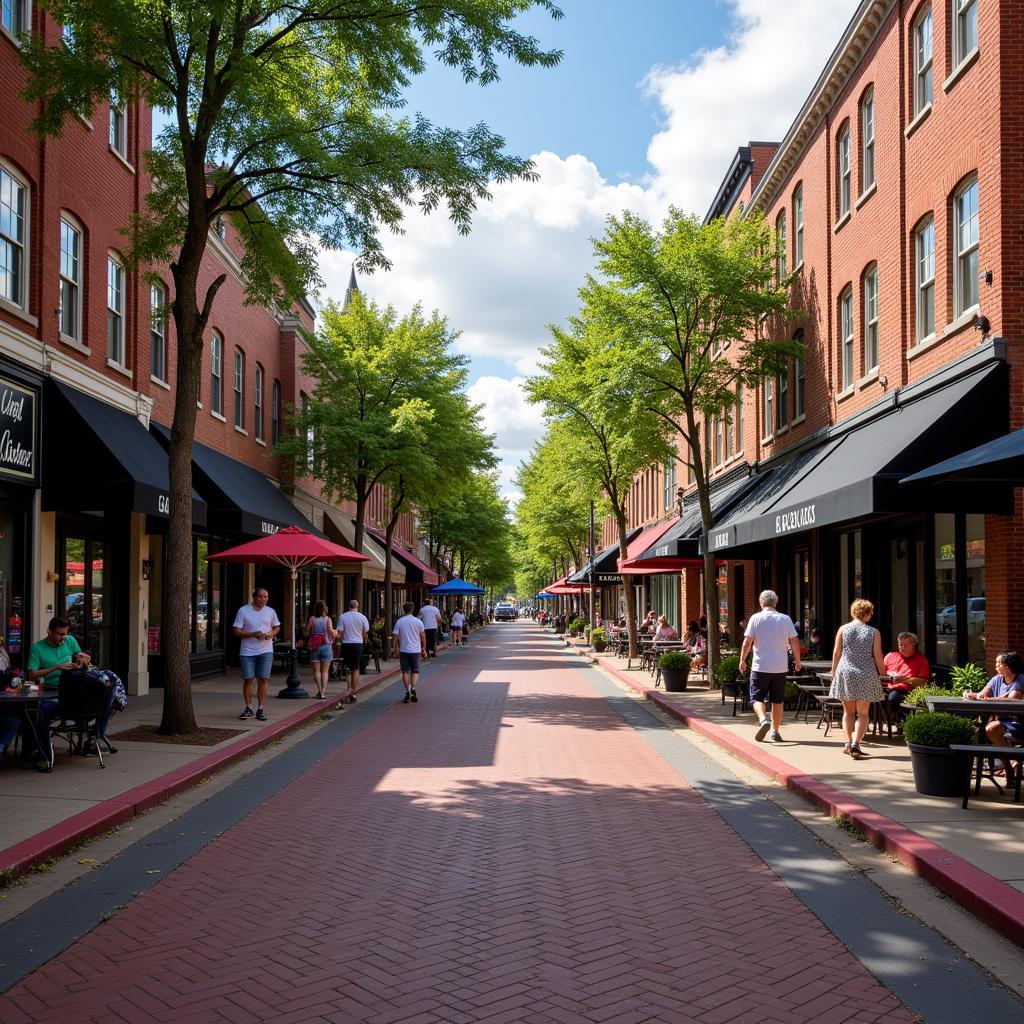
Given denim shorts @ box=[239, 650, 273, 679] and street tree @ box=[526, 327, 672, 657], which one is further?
street tree @ box=[526, 327, 672, 657]

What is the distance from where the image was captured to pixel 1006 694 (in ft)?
32.8

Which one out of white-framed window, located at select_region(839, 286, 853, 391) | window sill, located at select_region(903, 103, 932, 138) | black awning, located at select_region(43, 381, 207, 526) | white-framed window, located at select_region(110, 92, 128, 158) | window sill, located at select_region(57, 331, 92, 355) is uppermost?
white-framed window, located at select_region(110, 92, 128, 158)

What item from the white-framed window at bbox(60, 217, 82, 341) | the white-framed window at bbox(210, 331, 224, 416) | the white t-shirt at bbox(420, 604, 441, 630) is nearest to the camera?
the white-framed window at bbox(60, 217, 82, 341)

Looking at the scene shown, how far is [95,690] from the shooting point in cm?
1046

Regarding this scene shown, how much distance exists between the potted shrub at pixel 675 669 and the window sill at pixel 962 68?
10640mm

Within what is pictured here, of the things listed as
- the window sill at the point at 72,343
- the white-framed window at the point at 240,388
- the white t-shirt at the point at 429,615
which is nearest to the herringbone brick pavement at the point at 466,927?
the window sill at the point at 72,343

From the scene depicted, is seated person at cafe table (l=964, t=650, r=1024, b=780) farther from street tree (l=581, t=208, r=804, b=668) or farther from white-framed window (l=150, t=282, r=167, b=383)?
white-framed window (l=150, t=282, r=167, b=383)

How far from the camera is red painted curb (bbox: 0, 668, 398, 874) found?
6.83 m

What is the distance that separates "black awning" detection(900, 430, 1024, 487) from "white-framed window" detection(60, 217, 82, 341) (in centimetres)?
1264

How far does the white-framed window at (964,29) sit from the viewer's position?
13.8m

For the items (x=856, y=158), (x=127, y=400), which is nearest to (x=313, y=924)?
(x=127, y=400)

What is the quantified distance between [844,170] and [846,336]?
3.31m

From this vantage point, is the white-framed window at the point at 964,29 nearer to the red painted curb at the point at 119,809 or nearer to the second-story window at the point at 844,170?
the second-story window at the point at 844,170

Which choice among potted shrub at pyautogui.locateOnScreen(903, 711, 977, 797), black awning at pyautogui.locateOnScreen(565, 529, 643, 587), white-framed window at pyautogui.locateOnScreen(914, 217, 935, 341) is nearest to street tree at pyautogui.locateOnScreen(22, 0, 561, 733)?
white-framed window at pyautogui.locateOnScreen(914, 217, 935, 341)
